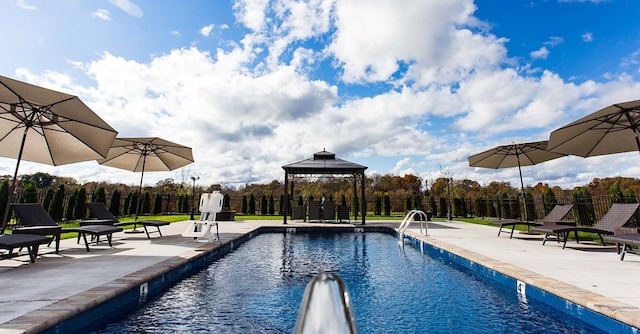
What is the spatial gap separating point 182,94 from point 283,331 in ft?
30.3

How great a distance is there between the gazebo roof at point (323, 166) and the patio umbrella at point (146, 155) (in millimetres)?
4986

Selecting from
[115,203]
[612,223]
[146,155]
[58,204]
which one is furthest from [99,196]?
[612,223]

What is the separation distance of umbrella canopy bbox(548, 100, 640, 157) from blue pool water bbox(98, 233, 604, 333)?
378 cm

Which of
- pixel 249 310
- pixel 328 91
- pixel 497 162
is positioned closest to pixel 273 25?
pixel 328 91

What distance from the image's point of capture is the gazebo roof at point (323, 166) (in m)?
13.7

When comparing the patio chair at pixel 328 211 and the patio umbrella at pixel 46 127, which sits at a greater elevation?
the patio umbrella at pixel 46 127

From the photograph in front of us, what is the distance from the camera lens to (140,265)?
456 cm

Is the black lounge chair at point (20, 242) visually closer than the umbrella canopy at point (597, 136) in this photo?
Yes

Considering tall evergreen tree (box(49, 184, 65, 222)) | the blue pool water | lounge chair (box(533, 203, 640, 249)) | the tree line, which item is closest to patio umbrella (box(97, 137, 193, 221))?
the tree line

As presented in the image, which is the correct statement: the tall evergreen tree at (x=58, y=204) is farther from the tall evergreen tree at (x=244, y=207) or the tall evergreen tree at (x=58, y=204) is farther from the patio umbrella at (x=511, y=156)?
the patio umbrella at (x=511, y=156)

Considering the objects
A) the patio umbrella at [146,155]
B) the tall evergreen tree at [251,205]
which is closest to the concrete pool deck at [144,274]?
the patio umbrella at [146,155]

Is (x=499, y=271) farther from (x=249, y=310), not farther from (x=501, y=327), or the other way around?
(x=249, y=310)

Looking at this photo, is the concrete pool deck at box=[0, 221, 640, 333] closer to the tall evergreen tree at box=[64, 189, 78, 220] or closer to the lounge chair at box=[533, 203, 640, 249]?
the lounge chair at box=[533, 203, 640, 249]

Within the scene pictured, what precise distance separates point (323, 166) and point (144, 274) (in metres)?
10.3
